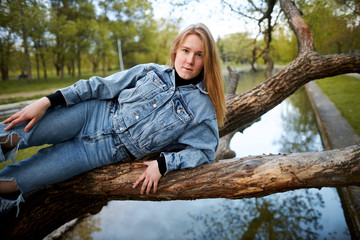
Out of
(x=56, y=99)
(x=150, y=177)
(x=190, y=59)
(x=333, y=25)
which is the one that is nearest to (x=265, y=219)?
(x=150, y=177)

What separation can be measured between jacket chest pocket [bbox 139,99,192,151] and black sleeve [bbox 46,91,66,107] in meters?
0.56

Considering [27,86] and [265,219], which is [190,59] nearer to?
[265,219]

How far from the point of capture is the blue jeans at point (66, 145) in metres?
1.36

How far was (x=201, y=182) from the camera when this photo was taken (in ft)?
5.15

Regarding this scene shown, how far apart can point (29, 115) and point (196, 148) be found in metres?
1.04

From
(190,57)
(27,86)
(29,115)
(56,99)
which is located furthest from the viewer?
(27,86)

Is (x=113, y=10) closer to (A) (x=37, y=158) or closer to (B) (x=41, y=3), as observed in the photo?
(B) (x=41, y=3)

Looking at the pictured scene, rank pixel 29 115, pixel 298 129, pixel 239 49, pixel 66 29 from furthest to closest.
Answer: pixel 66 29 → pixel 298 129 → pixel 239 49 → pixel 29 115

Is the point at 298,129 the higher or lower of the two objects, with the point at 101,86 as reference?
lower

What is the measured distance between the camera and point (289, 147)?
19.1ft

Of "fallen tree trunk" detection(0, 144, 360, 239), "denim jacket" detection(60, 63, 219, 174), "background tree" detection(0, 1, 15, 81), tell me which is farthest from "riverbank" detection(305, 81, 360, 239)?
"background tree" detection(0, 1, 15, 81)

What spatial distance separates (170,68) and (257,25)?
4.64 m

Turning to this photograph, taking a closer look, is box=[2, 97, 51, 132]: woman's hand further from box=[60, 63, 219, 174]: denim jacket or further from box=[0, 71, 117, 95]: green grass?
box=[0, 71, 117, 95]: green grass

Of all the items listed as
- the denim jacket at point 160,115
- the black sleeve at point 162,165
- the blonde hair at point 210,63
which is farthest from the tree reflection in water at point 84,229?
the blonde hair at point 210,63
